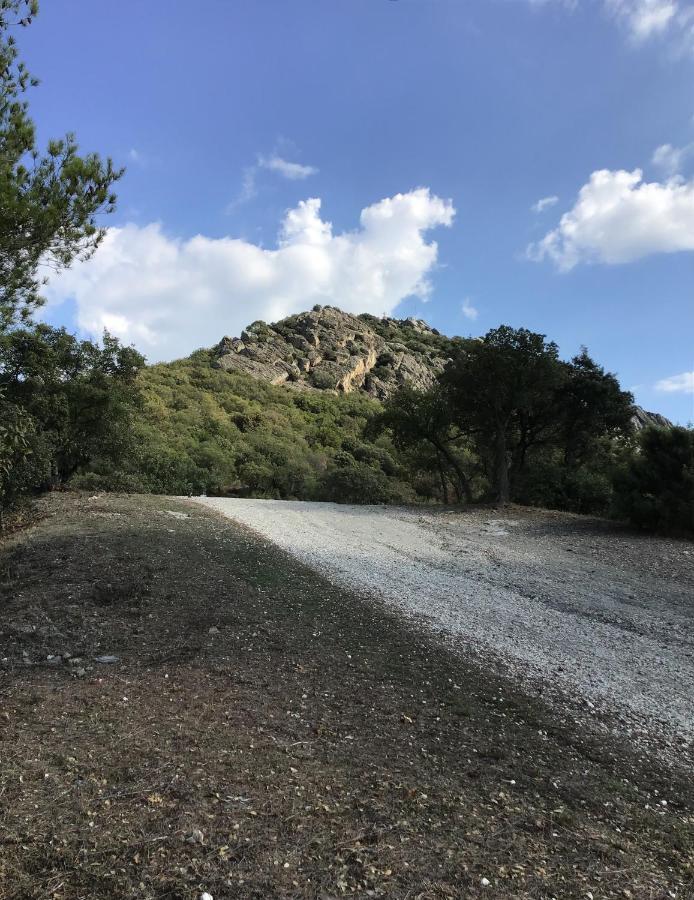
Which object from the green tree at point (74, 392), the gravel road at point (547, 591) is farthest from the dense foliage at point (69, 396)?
the gravel road at point (547, 591)

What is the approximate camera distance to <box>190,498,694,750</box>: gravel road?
200 inches

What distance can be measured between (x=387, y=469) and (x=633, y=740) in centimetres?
2948

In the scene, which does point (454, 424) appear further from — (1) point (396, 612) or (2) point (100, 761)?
(2) point (100, 761)

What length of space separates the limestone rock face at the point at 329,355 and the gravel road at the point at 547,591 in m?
47.3

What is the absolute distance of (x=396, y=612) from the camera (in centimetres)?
703

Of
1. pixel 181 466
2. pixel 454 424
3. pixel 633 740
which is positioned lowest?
pixel 633 740

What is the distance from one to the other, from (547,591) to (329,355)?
233 feet

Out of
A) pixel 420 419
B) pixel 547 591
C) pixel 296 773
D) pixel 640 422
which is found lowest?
pixel 296 773

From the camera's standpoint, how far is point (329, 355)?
77500 mm

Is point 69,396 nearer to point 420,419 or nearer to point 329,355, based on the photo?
point 420,419

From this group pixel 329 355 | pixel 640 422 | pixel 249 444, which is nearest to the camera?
pixel 640 422

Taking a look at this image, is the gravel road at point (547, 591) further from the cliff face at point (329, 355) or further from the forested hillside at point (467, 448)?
the cliff face at point (329, 355)

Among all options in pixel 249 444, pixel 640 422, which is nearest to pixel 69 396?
pixel 249 444

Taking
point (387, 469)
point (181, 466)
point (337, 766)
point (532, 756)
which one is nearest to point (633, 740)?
point (532, 756)
